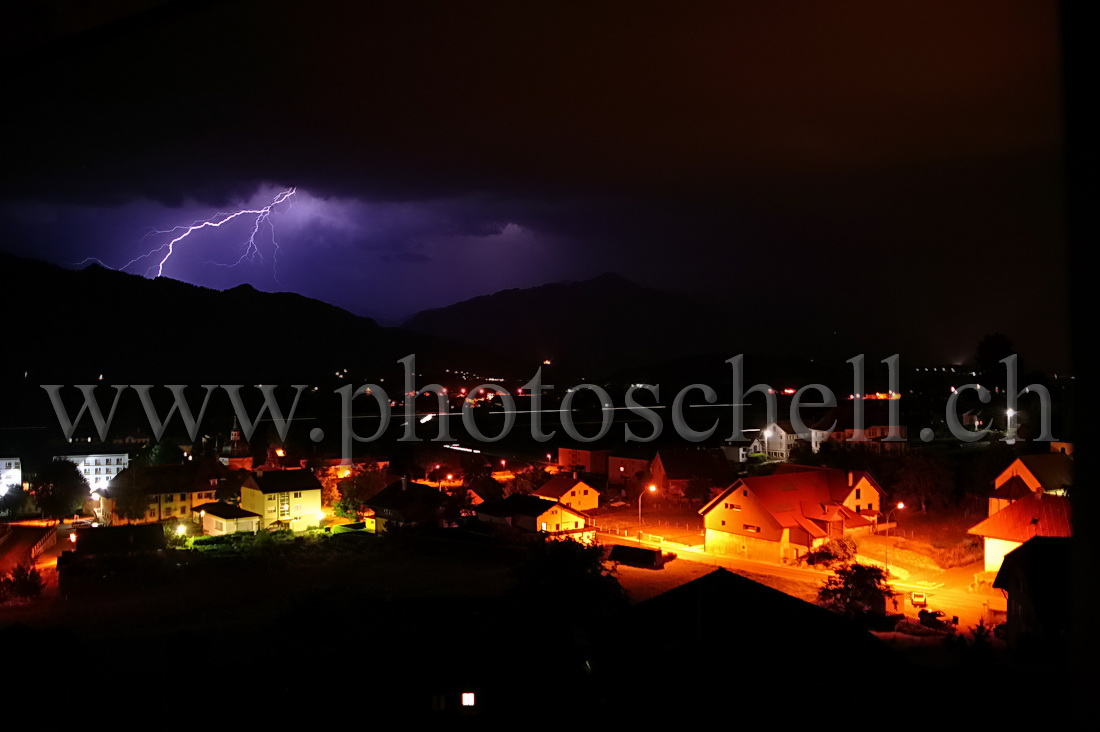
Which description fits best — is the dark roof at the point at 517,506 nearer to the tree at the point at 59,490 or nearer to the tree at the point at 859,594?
the tree at the point at 859,594

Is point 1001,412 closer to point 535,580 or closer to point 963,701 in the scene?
point 535,580

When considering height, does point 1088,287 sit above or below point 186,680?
above

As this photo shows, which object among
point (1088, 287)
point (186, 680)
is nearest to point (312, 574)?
point (186, 680)

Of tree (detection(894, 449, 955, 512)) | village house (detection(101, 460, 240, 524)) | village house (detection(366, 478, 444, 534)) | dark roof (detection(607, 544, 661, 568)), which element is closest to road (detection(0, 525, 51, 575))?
village house (detection(101, 460, 240, 524))

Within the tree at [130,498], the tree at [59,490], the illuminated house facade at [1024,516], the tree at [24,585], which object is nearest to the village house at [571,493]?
the illuminated house facade at [1024,516]

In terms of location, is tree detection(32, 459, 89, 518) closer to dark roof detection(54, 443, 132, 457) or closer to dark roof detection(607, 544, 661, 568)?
dark roof detection(54, 443, 132, 457)

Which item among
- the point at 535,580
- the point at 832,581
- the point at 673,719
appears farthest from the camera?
the point at 832,581
